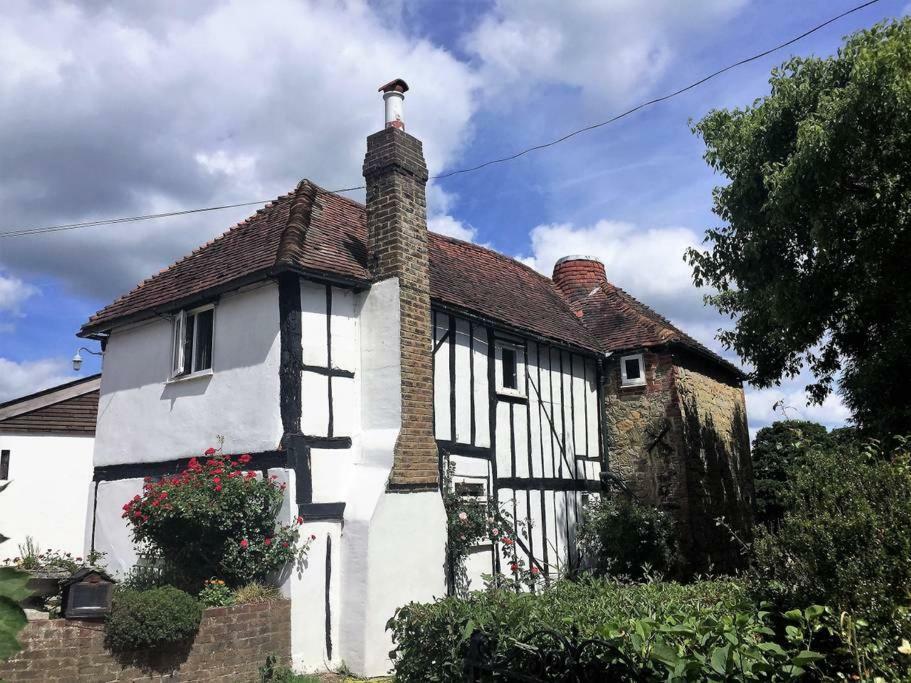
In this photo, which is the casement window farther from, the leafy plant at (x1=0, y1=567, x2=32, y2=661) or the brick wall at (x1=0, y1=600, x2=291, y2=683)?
the leafy plant at (x1=0, y1=567, x2=32, y2=661)

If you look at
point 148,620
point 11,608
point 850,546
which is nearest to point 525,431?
point 148,620

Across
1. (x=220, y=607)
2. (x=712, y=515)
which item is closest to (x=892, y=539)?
(x=220, y=607)

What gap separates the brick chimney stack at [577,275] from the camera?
17.6 m

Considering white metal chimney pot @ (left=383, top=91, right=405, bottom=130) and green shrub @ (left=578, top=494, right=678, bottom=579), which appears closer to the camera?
white metal chimney pot @ (left=383, top=91, right=405, bottom=130)

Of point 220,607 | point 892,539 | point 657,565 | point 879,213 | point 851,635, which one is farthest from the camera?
point 657,565

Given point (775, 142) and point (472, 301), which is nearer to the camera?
point (775, 142)

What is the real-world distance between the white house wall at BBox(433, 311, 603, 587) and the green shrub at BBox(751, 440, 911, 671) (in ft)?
20.7

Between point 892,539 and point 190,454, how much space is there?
8928 mm

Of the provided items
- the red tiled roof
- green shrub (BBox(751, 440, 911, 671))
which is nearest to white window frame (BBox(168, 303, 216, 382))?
the red tiled roof

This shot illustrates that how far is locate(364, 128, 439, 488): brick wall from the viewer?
9.67 meters

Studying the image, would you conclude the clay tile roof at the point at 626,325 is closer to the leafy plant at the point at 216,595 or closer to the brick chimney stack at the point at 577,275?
the brick chimney stack at the point at 577,275

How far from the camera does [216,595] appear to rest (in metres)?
8.20

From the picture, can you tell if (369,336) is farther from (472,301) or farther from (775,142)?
(775,142)

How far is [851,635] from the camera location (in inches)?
130
